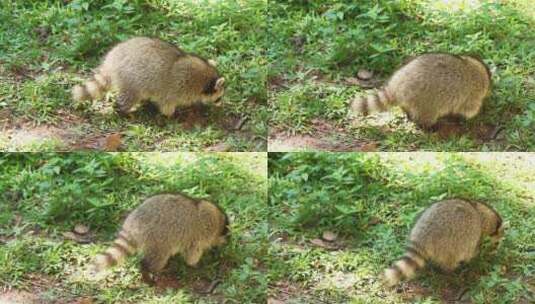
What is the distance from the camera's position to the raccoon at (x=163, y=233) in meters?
5.32

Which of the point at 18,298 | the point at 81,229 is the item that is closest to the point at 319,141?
the point at 81,229

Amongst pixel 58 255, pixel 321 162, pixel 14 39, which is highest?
pixel 14 39

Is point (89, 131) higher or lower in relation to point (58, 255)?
higher

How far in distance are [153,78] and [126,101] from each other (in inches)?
7.5

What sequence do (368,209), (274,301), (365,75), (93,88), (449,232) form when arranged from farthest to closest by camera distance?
(365,75) → (368,209) → (93,88) → (274,301) → (449,232)

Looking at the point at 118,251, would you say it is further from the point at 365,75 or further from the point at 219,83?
the point at 365,75

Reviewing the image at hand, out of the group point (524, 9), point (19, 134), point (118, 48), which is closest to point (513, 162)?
point (524, 9)

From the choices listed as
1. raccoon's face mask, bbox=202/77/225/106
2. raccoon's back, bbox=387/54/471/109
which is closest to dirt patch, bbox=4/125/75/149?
raccoon's face mask, bbox=202/77/225/106

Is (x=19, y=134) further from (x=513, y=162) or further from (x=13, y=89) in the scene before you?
(x=513, y=162)

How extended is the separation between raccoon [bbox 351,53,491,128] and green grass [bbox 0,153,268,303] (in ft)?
2.70

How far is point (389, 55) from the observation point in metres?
5.83

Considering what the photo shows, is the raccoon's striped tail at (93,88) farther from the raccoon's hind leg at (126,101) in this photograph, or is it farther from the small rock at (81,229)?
the small rock at (81,229)

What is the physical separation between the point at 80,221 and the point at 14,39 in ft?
3.77

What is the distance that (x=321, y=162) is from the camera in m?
5.62
